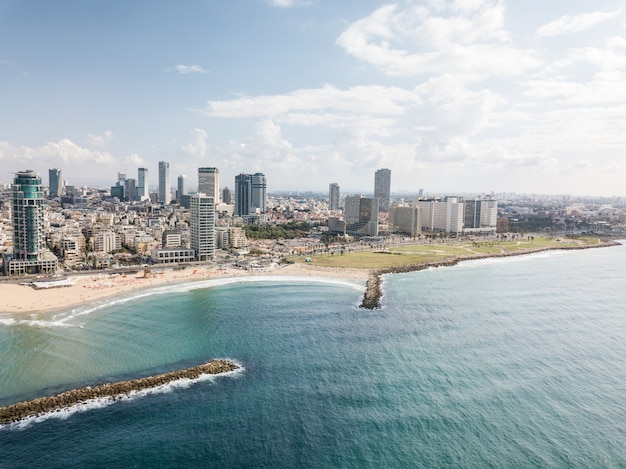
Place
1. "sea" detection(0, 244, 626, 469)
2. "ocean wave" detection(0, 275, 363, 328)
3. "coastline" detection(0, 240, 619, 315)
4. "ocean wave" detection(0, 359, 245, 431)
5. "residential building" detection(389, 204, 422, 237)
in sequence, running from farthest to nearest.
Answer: "residential building" detection(389, 204, 422, 237) < "coastline" detection(0, 240, 619, 315) < "ocean wave" detection(0, 275, 363, 328) < "ocean wave" detection(0, 359, 245, 431) < "sea" detection(0, 244, 626, 469)

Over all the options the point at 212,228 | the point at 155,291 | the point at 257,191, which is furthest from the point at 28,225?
the point at 257,191

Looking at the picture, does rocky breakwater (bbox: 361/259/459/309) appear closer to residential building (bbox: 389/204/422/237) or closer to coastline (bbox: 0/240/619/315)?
coastline (bbox: 0/240/619/315)

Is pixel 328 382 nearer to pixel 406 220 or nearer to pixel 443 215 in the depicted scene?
pixel 406 220

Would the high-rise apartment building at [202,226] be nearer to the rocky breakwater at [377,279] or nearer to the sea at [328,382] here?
the sea at [328,382]

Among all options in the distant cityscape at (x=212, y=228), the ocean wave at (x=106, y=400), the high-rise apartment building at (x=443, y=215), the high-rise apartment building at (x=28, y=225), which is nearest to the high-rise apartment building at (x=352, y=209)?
the distant cityscape at (x=212, y=228)

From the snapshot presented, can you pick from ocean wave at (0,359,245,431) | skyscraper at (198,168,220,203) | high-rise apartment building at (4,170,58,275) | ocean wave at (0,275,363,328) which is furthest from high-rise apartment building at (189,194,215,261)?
skyscraper at (198,168,220,203)

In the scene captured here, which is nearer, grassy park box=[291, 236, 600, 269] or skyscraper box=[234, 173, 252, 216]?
grassy park box=[291, 236, 600, 269]

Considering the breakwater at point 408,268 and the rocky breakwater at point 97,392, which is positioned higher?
the breakwater at point 408,268
